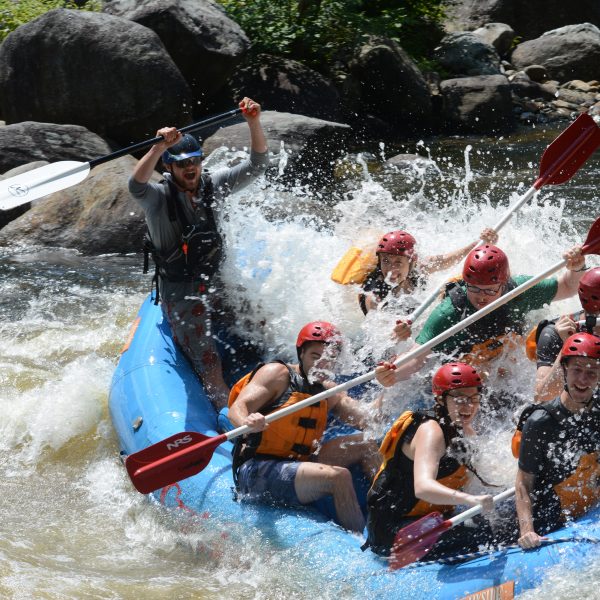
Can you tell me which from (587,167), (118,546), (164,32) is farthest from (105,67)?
(118,546)

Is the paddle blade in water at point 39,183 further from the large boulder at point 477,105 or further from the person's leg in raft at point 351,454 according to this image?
the large boulder at point 477,105

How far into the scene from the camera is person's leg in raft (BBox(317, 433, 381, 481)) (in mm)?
4395

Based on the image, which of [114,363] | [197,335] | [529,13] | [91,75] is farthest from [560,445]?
[529,13]

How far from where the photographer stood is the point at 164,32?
11.6 metres

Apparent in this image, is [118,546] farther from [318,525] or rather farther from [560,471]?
[560,471]

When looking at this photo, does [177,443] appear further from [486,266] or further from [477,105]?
[477,105]

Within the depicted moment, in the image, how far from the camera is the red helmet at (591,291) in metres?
4.24

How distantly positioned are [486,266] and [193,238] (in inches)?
65.5

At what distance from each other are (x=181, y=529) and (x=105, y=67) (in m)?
7.36

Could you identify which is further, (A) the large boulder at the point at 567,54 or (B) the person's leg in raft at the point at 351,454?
(A) the large boulder at the point at 567,54

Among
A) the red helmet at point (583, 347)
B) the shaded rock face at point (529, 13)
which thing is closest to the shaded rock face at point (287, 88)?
the shaded rock face at point (529, 13)

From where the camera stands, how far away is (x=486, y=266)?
448 centimetres

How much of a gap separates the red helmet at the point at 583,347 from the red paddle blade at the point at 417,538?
74cm

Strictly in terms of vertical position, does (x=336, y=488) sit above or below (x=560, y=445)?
below
